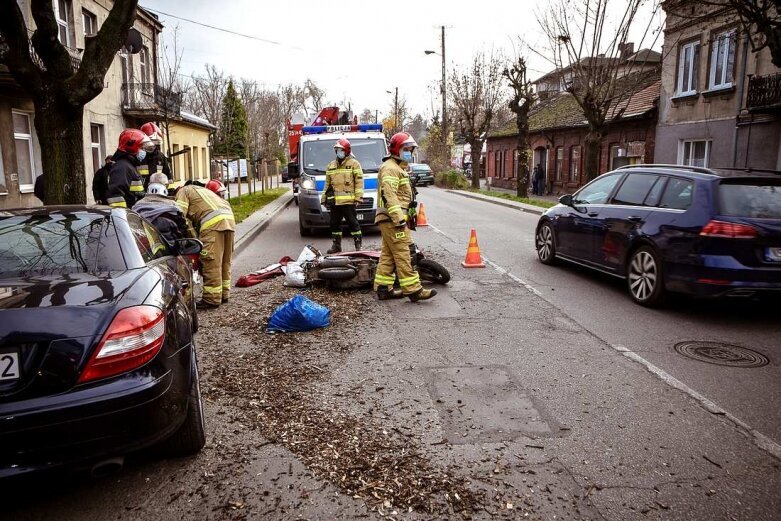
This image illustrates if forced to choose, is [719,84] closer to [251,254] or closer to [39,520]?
[251,254]

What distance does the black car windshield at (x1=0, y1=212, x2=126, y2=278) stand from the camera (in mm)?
3539

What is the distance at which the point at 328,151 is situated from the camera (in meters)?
14.8

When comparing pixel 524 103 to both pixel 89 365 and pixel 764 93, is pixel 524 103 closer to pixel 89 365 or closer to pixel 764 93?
pixel 764 93

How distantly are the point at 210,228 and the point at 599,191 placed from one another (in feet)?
17.6

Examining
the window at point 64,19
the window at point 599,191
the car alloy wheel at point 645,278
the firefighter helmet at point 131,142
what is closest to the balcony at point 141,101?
the window at point 64,19

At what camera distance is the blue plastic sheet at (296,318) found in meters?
6.06

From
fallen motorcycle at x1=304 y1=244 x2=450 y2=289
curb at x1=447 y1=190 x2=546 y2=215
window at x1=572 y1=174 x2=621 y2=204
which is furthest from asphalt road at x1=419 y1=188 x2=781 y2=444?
curb at x1=447 y1=190 x2=546 y2=215

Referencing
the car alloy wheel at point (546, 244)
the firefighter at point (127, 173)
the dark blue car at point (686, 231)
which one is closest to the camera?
the dark blue car at point (686, 231)

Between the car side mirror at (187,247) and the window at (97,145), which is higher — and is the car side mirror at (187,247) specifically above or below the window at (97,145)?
below

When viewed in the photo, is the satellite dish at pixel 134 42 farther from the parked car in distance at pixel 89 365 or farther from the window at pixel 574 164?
the window at pixel 574 164

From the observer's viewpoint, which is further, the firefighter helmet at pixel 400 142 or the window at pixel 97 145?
the window at pixel 97 145

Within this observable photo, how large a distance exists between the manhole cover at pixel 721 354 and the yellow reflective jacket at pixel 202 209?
506 cm

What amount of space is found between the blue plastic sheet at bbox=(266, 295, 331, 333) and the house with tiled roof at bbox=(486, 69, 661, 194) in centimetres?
1754

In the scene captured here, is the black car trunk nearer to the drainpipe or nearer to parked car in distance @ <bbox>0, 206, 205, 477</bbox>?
parked car in distance @ <bbox>0, 206, 205, 477</bbox>
